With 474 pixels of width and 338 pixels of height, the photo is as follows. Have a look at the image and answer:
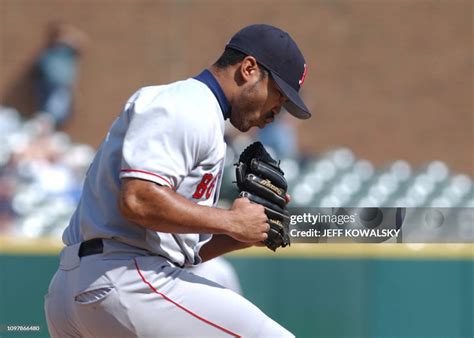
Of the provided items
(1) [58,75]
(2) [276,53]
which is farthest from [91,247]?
(1) [58,75]

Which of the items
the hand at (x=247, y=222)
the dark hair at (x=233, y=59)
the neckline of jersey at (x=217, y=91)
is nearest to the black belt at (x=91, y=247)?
the hand at (x=247, y=222)

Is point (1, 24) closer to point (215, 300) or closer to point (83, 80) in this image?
point (83, 80)

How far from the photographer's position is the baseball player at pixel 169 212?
2182 mm

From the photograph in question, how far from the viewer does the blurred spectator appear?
10.3m

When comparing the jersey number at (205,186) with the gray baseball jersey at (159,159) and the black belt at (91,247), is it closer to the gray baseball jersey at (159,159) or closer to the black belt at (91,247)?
the gray baseball jersey at (159,159)

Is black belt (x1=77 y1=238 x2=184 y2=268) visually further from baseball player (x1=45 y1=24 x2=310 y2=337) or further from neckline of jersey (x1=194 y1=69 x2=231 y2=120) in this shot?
neckline of jersey (x1=194 y1=69 x2=231 y2=120)

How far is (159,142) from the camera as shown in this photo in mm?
2178

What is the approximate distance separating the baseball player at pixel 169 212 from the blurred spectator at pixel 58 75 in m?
8.09

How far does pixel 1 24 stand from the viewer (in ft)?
37.4

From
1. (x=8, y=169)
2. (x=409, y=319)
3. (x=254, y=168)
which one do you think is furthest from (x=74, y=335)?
(x=8, y=169)

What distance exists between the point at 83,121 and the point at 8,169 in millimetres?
4058

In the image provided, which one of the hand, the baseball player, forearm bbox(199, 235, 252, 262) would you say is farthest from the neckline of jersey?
forearm bbox(199, 235, 252, 262)

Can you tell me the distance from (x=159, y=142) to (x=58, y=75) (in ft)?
27.5

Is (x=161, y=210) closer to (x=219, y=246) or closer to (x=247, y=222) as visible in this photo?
(x=247, y=222)
